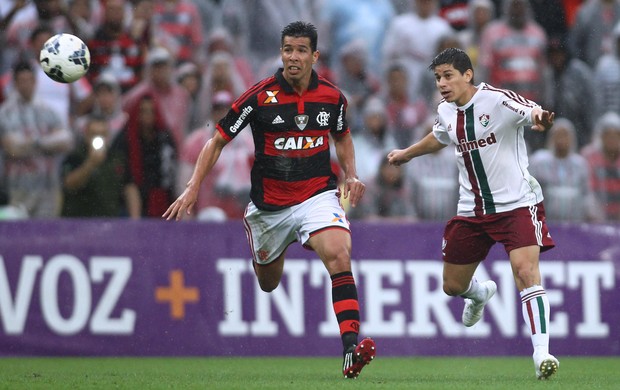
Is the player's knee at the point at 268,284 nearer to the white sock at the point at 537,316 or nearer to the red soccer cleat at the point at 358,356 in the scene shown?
the red soccer cleat at the point at 358,356

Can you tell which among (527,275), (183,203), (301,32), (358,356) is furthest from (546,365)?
(301,32)

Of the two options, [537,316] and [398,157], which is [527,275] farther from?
[398,157]

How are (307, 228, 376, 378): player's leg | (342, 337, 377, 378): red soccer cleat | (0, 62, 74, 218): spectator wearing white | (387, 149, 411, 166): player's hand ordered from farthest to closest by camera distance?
(0, 62, 74, 218): spectator wearing white, (387, 149, 411, 166): player's hand, (307, 228, 376, 378): player's leg, (342, 337, 377, 378): red soccer cleat

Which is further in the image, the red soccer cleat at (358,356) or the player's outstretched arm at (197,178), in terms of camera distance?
the player's outstretched arm at (197,178)

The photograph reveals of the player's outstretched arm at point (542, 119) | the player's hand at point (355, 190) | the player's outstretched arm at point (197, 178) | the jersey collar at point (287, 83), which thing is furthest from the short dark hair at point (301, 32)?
the player's outstretched arm at point (542, 119)

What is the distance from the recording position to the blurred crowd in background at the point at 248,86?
511 inches

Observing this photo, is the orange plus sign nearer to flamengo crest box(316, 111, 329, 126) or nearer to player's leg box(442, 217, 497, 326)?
player's leg box(442, 217, 497, 326)

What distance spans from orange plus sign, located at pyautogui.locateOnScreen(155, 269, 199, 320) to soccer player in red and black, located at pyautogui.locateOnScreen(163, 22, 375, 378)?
3.07m

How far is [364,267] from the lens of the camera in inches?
485

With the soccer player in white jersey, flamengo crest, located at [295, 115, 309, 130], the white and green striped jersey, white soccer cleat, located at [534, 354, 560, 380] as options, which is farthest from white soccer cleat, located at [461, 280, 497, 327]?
flamengo crest, located at [295, 115, 309, 130]

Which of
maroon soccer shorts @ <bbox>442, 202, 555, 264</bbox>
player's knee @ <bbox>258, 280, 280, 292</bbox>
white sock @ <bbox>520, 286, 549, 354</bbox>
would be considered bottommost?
white sock @ <bbox>520, 286, 549, 354</bbox>

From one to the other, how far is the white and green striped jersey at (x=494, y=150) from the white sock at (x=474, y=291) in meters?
0.91

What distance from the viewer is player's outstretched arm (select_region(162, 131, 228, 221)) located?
27.3ft

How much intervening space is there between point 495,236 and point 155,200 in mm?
5317
